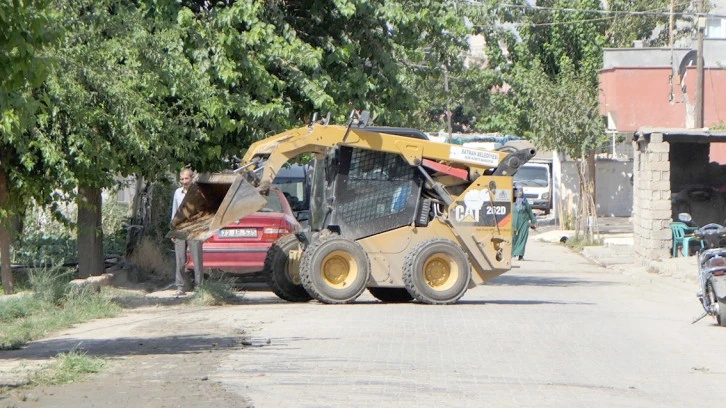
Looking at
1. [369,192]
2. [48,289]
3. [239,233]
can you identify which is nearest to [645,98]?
[239,233]

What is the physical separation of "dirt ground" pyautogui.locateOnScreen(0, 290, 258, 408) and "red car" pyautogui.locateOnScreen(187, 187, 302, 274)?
74.6 inches

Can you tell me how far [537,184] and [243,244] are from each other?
35.5 m

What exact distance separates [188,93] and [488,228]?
488cm

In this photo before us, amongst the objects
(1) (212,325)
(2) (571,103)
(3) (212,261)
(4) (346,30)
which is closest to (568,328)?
(1) (212,325)

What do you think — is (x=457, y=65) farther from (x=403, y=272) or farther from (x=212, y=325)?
(x=212, y=325)

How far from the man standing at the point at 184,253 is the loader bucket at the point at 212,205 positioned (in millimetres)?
383

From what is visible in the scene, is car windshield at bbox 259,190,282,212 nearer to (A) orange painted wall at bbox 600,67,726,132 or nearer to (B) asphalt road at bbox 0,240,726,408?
(B) asphalt road at bbox 0,240,726,408

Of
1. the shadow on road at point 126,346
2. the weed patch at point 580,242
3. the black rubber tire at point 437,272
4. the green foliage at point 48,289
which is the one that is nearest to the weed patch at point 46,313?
the green foliage at point 48,289

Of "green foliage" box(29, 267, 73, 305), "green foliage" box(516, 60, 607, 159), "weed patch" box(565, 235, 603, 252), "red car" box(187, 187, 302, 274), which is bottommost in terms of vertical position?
"weed patch" box(565, 235, 603, 252)

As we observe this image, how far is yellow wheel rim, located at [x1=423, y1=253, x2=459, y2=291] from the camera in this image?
15828 mm

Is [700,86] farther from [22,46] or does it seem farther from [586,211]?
[22,46]

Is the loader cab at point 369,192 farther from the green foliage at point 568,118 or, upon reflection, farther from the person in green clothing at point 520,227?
the green foliage at point 568,118

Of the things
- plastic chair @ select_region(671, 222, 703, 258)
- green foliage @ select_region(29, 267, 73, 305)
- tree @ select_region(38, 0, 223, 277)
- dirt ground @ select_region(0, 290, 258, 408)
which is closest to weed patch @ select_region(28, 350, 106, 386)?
dirt ground @ select_region(0, 290, 258, 408)

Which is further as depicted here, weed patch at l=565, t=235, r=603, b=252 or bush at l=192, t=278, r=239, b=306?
weed patch at l=565, t=235, r=603, b=252
